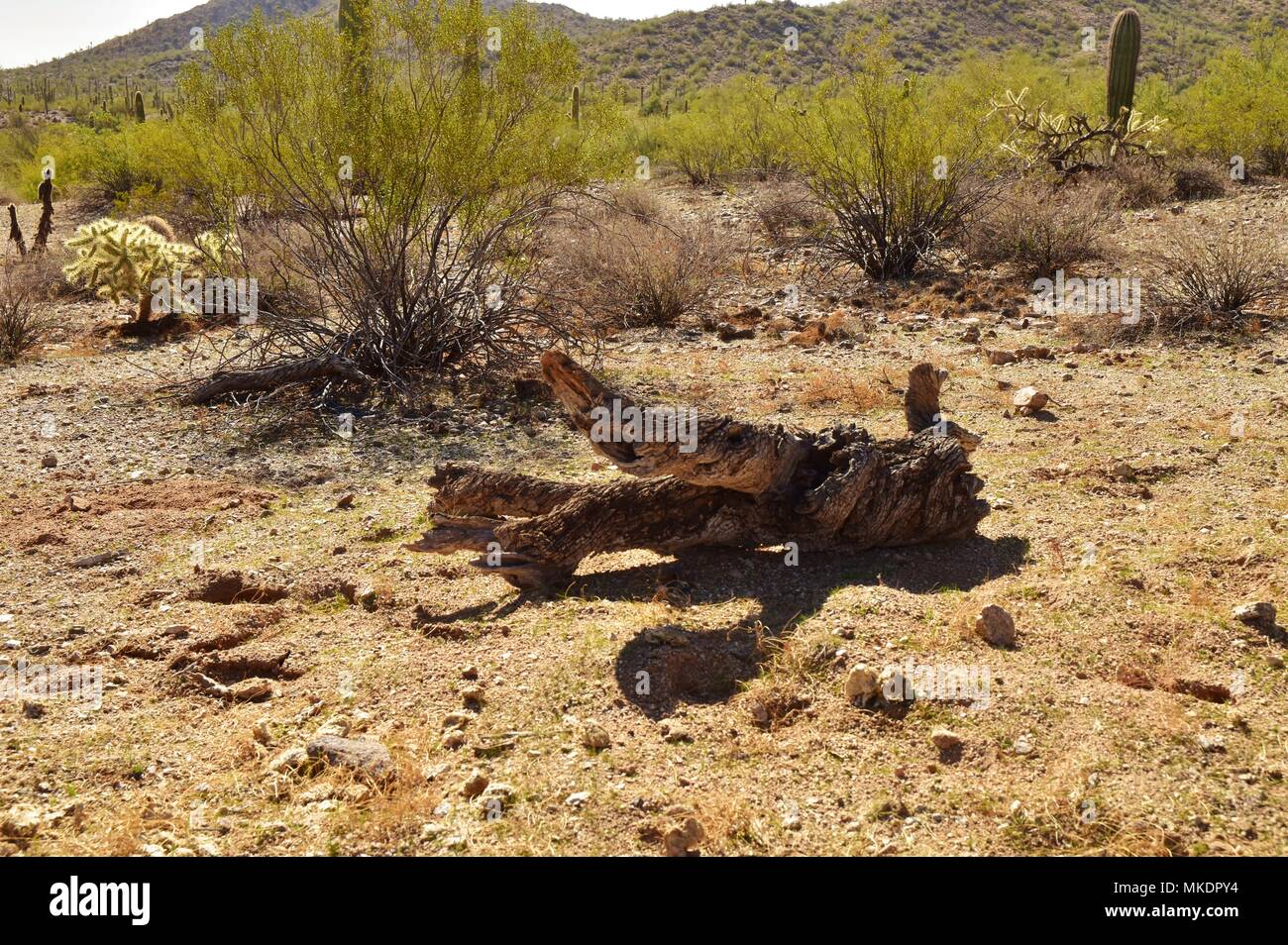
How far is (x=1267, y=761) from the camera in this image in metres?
3.10

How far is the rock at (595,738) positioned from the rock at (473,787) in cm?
36

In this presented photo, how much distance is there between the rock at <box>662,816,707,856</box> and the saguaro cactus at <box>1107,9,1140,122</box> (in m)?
17.2

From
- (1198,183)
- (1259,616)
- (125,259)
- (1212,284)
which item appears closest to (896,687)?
(1259,616)

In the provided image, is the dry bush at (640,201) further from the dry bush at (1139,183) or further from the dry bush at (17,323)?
the dry bush at (17,323)

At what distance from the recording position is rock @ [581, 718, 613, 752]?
3453mm

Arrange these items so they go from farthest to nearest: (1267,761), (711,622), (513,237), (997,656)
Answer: (513,237) → (711,622) → (997,656) → (1267,761)

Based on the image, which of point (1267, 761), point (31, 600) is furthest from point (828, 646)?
point (31, 600)

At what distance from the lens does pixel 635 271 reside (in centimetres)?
1106

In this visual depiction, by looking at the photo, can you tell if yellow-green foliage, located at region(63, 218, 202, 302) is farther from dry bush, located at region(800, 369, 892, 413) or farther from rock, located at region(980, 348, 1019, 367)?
rock, located at region(980, 348, 1019, 367)

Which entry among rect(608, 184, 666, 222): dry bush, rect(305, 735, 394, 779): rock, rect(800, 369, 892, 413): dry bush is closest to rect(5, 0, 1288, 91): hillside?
rect(608, 184, 666, 222): dry bush

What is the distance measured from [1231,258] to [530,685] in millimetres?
8469

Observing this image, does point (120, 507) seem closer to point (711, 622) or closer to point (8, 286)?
point (711, 622)

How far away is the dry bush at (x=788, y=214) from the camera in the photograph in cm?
1519

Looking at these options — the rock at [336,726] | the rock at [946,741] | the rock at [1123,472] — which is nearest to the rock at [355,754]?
the rock at [336,726]
